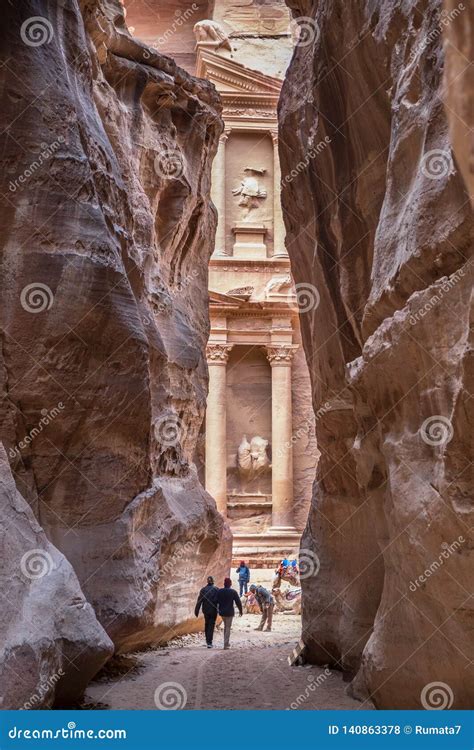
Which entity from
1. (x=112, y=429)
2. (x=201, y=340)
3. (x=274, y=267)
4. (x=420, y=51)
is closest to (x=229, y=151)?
(x=274, y=267)

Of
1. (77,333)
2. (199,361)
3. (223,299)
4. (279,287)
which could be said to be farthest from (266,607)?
(279,287)

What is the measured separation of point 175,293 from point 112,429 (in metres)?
6.16

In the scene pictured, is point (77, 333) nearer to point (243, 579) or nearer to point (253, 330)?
point (243, 579)

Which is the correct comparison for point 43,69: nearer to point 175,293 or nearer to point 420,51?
point 420,51

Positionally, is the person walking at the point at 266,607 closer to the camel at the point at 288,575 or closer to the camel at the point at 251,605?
the camel at the point at 251,605

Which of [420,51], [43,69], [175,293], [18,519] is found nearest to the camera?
[420,51]

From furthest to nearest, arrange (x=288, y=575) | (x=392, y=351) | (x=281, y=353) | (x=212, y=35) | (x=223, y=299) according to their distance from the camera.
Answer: (x=212, y=35) → (x=281, y=353) → (x=223, y=299) → (x=288, y=575) → (x=392, y=351)

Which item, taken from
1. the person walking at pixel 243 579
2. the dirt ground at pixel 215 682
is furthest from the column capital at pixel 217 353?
the dirt ground at pixel 215 682

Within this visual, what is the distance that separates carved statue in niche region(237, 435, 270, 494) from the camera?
2812cm

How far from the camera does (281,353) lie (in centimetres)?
2828

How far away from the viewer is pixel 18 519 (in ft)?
26.0

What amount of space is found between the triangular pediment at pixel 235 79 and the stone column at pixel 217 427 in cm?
899

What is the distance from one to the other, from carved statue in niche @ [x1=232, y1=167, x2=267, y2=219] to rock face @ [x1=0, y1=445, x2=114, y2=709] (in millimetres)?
22924

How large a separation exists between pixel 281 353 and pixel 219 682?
60.1 feet
